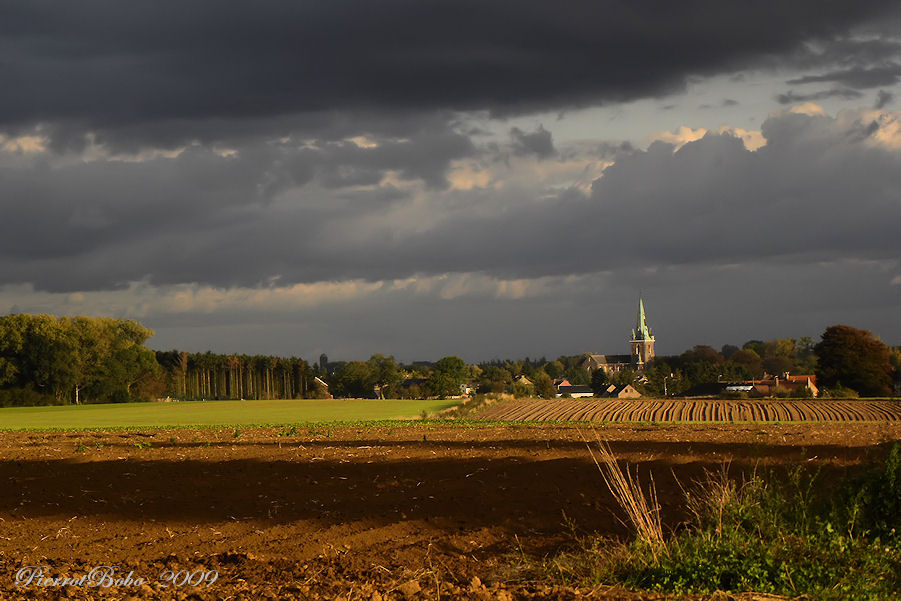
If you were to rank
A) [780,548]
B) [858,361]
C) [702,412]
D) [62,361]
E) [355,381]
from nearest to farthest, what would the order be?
[780,548], [702,412], [858,361], [62,361], [355,381]

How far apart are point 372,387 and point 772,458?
149m

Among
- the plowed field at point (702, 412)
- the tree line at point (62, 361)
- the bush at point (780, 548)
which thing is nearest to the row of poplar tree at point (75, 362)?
the tree line at point (62, 361)

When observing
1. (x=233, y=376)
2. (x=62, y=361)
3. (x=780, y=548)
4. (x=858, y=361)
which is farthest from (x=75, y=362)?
(x=780, y=548)

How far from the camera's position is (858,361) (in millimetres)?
101750

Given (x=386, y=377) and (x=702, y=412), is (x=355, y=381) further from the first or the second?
(x=702, y=412)

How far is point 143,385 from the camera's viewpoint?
138 meters

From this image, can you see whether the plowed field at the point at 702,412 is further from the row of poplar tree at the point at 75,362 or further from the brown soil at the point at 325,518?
the row of poplar tree at the point at 75,362

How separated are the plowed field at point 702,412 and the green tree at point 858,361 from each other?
27707 millimetres

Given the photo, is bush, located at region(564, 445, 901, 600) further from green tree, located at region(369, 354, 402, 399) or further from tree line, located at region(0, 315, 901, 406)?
green tree, located at region(369, 354, 402, 399)

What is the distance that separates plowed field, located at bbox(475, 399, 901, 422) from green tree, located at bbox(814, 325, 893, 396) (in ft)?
90.9

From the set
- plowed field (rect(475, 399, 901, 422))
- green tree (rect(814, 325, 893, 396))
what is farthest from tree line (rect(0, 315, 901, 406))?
plowed field (rect(475, 399, 901, 422))

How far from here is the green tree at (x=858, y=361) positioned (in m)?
101

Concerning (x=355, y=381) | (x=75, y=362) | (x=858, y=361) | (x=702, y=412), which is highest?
(x=75, y=362)

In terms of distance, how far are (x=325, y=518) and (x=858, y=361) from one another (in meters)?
99.2
